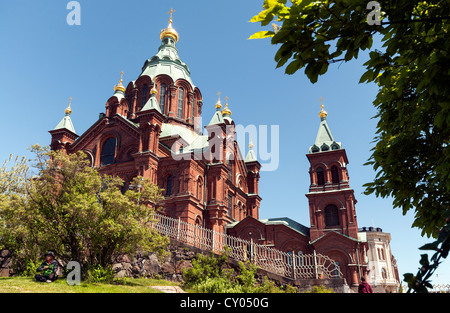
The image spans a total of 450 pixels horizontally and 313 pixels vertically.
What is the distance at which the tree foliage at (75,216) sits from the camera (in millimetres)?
11352

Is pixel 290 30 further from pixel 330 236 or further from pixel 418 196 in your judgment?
pixel 330 236

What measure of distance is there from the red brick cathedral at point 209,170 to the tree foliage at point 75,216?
14522mm

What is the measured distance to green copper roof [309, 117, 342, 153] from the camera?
115 ft

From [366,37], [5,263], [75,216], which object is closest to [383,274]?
[5,263]

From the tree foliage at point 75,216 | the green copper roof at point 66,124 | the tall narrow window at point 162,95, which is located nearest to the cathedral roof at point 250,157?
the tall narrow window at point 162,95

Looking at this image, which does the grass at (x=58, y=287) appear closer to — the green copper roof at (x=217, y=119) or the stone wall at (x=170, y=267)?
the stone wall at (x=170, y=267)

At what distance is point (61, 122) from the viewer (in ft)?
108

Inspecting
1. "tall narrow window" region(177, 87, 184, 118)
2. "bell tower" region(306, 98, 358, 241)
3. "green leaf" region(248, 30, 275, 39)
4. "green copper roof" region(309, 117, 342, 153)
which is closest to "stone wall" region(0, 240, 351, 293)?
"green leaf" region(248, 30, 275, 39)

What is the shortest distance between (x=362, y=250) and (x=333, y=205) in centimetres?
485

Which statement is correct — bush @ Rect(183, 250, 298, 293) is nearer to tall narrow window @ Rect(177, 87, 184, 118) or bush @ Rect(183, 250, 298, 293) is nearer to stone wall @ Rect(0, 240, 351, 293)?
stone wall @ Rect(0, 240, 351, 293)

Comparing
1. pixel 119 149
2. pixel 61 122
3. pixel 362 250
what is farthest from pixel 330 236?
pixel 61 122

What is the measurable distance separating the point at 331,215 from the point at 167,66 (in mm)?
24769

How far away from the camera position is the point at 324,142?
117ft
